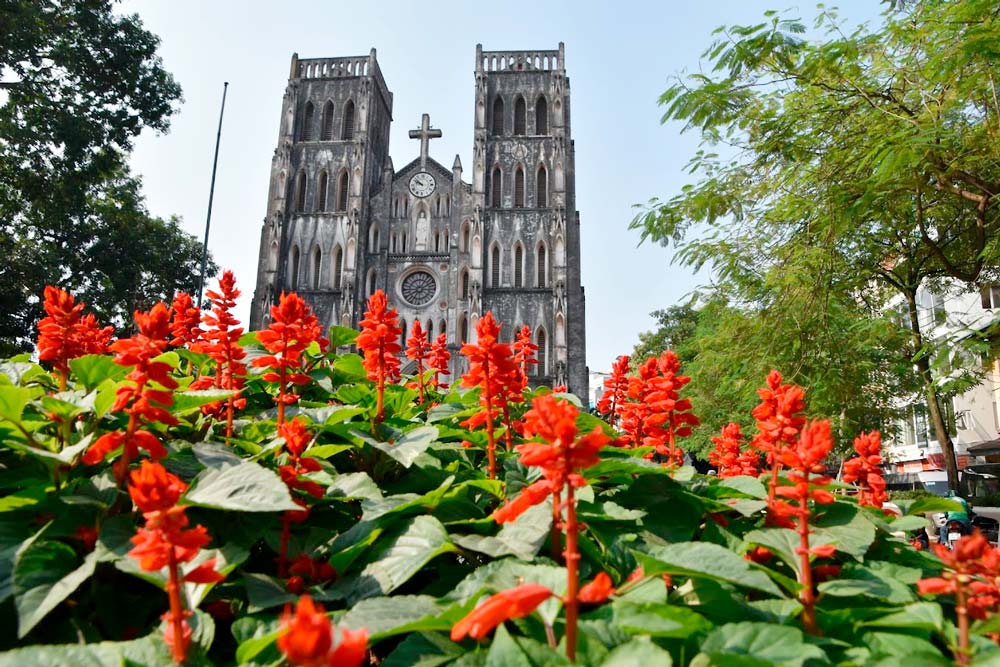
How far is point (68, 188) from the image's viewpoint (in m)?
18.2

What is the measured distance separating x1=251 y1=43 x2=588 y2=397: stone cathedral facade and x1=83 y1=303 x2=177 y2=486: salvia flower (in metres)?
35.8

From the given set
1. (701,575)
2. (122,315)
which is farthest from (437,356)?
(122,315)

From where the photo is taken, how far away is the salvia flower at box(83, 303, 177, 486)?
A: 1423 mm

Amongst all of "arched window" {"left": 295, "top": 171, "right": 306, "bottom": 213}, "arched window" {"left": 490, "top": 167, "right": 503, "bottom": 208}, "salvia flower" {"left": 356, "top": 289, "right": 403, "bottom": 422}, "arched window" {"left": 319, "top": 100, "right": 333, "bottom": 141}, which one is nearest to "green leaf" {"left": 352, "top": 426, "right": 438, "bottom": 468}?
"salvia flower" {"left": 356, "top": 289, "right": 403, "bottom": 422}

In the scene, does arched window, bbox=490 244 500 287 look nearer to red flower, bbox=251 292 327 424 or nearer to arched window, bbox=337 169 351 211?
arched window, bbox=337 169 351 211

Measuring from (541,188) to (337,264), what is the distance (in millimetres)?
13326

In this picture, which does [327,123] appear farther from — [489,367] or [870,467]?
[870,467]

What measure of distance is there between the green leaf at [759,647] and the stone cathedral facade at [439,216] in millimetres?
36101

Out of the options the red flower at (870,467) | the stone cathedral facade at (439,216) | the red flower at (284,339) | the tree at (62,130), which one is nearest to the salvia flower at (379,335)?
the red flower at (284,339)

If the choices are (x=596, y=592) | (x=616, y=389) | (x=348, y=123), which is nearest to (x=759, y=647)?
(x=596, y=592)

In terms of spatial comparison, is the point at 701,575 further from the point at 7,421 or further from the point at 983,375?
the point at 983,375

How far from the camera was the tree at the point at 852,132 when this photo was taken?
6.27 m

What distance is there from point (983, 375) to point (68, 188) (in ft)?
69.2

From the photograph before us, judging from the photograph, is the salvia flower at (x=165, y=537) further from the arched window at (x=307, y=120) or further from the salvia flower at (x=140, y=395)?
the arched window at (x=307, y=120)
